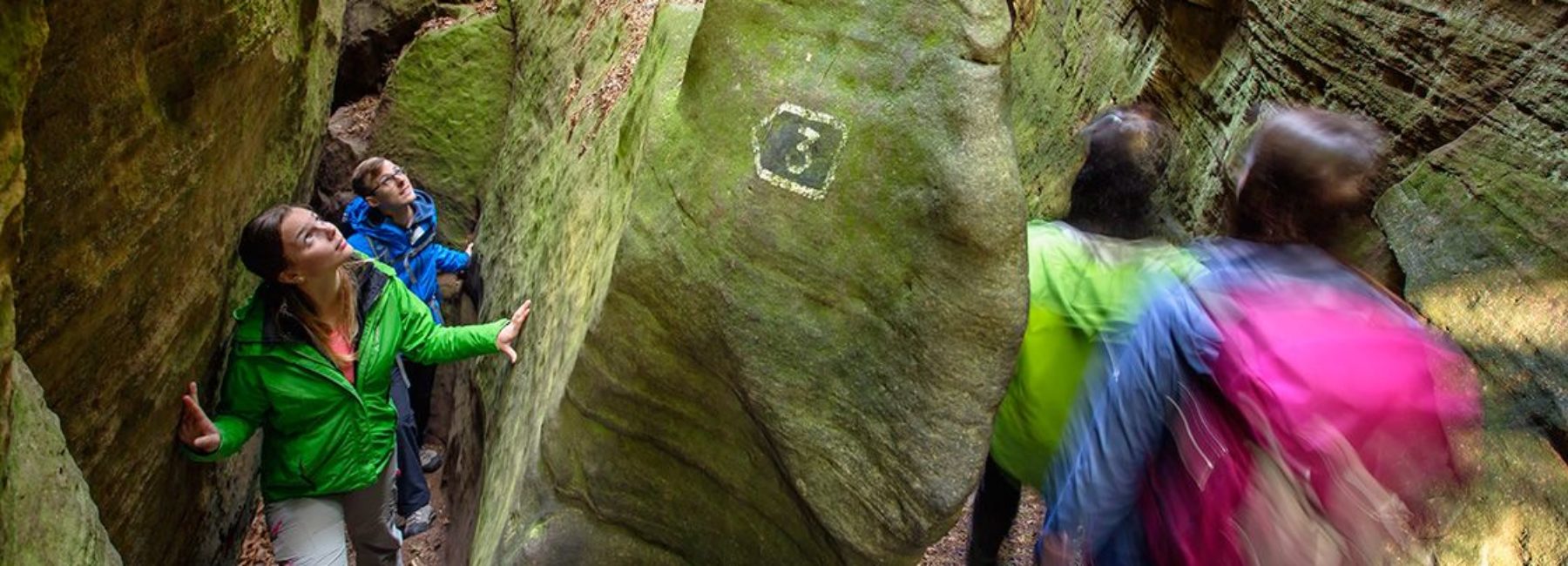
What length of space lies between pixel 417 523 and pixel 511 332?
246 cm

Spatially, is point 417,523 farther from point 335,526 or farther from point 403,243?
point 335,526

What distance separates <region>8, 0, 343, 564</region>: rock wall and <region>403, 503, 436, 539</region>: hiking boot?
3.75 ft

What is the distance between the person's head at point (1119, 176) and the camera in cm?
338

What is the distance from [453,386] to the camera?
736cm

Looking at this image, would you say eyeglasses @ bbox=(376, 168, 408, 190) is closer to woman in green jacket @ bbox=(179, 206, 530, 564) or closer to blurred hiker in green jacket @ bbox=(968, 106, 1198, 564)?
woman in green jacket @ bbox=(179, 206, 530, 564)

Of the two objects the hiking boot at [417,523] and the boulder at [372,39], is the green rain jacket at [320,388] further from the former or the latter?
the boulder at [372,39]

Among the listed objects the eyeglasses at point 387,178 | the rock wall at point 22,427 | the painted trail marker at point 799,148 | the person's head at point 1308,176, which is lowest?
the eyeglasses at point 387,178

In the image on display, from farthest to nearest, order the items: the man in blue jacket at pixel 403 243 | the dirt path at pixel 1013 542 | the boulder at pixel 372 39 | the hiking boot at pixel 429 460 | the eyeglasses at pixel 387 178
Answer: the boulder at pixel 372 39 < the hiking boot at pixel 429 460 < the eyeglasses at pixel 387 178 < the man in blue jacket at pixel 403 243 < the dirt path at pixel 1013 542

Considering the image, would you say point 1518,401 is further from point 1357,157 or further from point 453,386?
point 453,386

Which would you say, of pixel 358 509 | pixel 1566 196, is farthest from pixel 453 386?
pixel 1566 196

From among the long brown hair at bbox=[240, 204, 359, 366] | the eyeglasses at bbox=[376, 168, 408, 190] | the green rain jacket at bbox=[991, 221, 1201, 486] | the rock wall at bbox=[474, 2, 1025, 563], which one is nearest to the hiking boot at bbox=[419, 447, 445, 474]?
the eyeglasses at bbox=[376, 168, 408, 190]

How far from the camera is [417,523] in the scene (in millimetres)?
6484

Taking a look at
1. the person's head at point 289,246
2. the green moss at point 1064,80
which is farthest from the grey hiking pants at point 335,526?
the green moss at point 1064,80

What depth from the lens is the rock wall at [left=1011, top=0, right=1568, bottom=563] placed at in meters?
3.71
